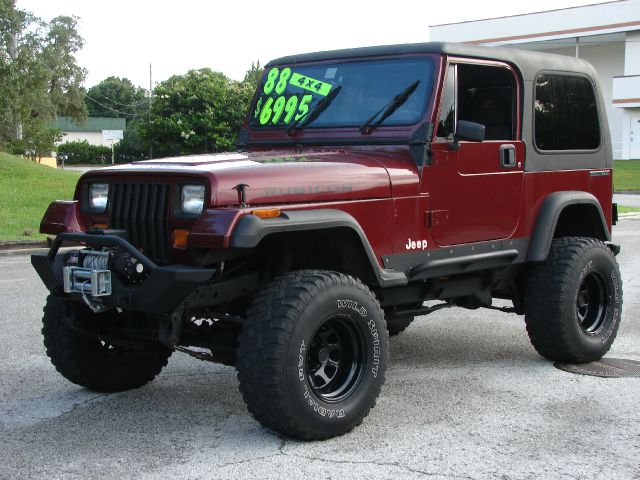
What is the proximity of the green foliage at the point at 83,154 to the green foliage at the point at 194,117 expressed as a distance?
35.6 meters

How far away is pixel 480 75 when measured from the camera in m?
6.12

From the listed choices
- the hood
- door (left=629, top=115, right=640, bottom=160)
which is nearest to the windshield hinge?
the hood

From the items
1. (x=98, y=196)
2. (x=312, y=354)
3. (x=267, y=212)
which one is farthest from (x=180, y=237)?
(x=312, y=354)

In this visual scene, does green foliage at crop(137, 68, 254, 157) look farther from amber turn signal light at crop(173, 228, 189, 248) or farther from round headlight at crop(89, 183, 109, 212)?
amber turn signal light at crop(173, 228, 189, 248)

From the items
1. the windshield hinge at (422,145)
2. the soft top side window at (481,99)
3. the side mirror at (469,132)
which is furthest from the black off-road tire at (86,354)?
the soft top side window at (481,99)

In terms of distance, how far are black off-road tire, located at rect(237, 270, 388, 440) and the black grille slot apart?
62cm

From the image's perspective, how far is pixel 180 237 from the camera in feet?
15.5

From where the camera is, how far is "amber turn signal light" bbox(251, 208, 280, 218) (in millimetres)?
4597

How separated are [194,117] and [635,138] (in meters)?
25.0

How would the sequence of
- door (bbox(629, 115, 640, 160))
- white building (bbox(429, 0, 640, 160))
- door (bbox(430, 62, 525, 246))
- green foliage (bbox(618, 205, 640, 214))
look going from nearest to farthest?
1. door (bbox(430, 62, 525, 246))
2. green foliage (bbox(618, 205, 640, 214))
3. white building (bbox(429, 0, 640, 160))
4. door (bbox(629, 115, 640, 160))

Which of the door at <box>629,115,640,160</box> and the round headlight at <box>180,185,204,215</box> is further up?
the door at <box>629,115,640,160</box>

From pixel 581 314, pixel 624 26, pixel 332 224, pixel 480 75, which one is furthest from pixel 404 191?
pixel 624 26

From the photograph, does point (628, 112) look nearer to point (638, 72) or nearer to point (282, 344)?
point (638, 72)

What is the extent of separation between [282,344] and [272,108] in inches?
94.4
